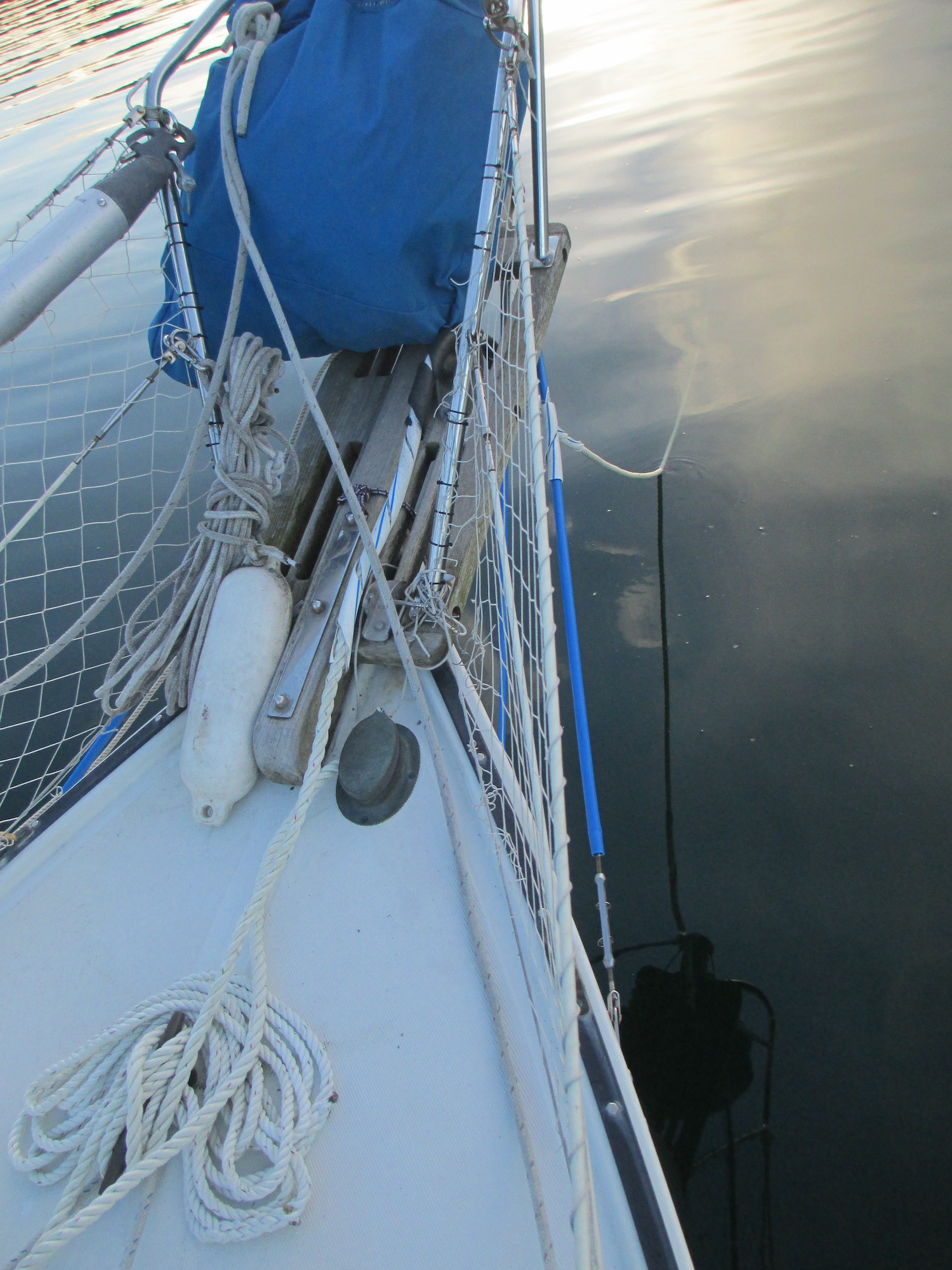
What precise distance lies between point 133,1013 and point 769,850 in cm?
147

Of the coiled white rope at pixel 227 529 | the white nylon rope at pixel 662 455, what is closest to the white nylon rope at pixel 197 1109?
the coiled white rope at pixel 227 529

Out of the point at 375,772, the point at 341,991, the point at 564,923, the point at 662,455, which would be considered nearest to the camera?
the point at 564,923

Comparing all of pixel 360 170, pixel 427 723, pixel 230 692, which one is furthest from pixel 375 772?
pixel 360 170

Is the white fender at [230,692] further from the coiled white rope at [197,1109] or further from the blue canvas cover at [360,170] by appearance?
the blue canvas cover at [360,170]

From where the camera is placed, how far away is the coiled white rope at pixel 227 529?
1733 mm

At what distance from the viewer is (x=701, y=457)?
302 centimetres

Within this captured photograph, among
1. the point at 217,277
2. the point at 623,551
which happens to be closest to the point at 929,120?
the point at 623,551

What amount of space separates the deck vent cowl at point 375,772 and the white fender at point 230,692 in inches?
8.9

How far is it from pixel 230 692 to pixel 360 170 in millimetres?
1276

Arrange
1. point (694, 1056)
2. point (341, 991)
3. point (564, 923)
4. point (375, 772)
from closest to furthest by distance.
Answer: point (564, 923) < point (341, 991) < point (375, 772) < point (694, 1056)

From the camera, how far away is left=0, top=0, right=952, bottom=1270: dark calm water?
1.58 m

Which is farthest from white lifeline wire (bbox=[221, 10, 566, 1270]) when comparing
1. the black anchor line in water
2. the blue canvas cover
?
the black anchor line in water

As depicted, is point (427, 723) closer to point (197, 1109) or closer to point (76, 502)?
point (197, 1109)

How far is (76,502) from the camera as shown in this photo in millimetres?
3598
